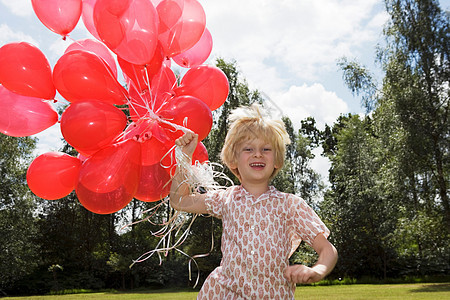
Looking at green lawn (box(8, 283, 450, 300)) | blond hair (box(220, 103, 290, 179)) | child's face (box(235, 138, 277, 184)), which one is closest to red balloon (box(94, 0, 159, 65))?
blond hair (box(220, 103, 290, 179))

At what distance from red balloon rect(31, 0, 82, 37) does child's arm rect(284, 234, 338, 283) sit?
2095 mm

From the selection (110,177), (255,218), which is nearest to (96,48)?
(110,177)

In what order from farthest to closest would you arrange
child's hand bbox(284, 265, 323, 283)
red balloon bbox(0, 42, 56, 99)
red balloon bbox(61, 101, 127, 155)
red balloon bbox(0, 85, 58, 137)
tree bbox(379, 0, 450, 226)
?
tree bbox(379, 0, 450, 226)
red balloon bbox(0, 85, 58, 137)
red balloon bbox(0, 42, 56, 99)
red balloon bbox(61, 101, 127, 155)
child's hand bbox(284, 265, 323, 283)

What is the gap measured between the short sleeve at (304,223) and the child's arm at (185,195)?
457mm

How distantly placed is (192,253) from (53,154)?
1603 centimetres

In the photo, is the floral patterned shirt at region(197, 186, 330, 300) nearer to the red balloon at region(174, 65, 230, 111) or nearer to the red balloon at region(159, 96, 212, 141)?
the red balloon at region(159, 96, 212, 141)

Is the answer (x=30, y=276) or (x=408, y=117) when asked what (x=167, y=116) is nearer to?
(x=408, y=117)

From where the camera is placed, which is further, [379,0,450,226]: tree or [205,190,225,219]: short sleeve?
[379,0,450,226]: tree

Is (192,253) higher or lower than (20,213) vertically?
lower

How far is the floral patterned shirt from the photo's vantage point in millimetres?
2062

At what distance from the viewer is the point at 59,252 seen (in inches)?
768

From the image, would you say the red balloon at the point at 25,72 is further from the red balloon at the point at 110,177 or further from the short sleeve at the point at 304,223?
the short sleeve at the point at 304,223

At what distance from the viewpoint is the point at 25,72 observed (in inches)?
113

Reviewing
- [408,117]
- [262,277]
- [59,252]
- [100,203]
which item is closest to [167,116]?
[100,203]
